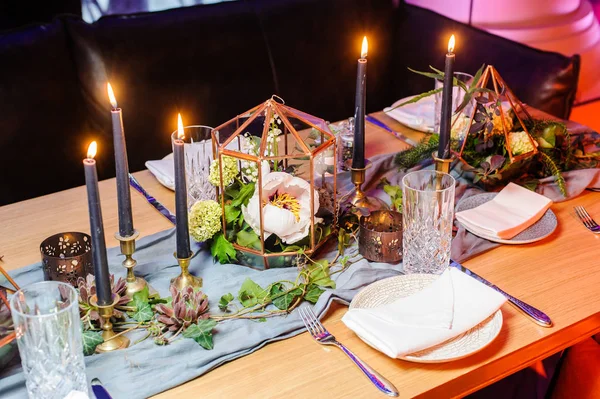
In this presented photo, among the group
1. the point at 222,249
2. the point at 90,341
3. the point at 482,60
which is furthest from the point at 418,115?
the point at 90,341

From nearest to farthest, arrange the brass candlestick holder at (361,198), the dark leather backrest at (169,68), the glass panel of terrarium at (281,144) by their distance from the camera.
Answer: the glass panel of terrarium at (281,144), the brass candlestick holder at (361,198), the dark leather backrest at (169,68)

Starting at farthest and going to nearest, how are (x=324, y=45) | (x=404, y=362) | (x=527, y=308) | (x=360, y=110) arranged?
(x=324, y=45), (x=360, y=110), (x=527, y=308), (x=404, y=362)

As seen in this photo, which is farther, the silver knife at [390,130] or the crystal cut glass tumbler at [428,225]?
the silver knife at [390,130]

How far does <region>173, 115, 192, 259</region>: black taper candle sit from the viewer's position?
3.79 ft

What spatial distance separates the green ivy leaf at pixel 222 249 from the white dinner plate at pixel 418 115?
2.51 ft

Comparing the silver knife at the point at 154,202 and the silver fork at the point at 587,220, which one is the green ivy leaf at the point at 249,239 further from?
the silver fork at the point at 587,220

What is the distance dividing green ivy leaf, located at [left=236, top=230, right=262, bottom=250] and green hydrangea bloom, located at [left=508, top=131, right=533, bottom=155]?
0.66m

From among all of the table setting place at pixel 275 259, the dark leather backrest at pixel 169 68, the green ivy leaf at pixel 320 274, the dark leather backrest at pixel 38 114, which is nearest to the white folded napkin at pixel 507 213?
the table setting place at pixel 275 259

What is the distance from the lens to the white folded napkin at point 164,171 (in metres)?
1.67

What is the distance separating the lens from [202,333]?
1.15 m

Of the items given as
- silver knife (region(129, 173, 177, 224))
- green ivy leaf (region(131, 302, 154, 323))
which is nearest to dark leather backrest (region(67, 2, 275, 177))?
silver knife (region(129, 173, 177, 224))

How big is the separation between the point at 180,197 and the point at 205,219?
0.48 feet

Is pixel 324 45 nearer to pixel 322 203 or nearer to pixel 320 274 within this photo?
pixel 322 203

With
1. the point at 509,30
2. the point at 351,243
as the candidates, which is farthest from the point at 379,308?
the point at 509,30
